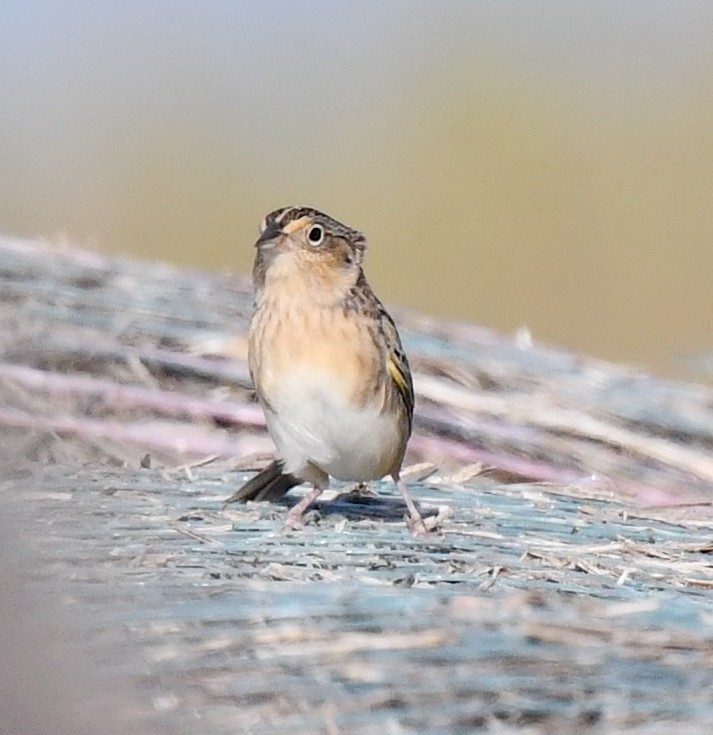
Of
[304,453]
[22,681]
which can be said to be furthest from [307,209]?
[22,681]

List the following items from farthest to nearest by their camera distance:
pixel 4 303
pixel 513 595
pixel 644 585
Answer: pixel 4 303 → pixel 644 585 → pixel 513 595

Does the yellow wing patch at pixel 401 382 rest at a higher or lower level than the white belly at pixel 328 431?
higher

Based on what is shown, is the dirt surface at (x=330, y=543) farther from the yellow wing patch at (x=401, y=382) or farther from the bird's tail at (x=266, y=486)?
the yellow wing patch at (x=401, y=382)

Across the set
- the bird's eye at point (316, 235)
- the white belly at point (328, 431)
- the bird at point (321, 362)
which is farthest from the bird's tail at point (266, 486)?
the bird's eye at point (316, 235)

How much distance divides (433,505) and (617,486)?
2.69 feet

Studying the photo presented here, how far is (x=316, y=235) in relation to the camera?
3.57 meters

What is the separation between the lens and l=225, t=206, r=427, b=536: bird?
3.43m

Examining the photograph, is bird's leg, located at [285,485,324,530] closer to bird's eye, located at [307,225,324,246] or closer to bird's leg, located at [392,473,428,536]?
bird's leg, located at [392,473,428,536]

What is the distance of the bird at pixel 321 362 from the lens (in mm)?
3428

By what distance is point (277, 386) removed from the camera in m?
3.43

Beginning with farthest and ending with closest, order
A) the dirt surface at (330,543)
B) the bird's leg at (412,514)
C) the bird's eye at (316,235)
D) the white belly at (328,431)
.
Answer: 1. the bird's eye at (316,235)
2. the white belly at (328,431)
3. the bird's leg at (412,514)
4. the dirt surface at (330,543)

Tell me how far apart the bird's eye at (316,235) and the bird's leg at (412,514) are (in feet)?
1.73

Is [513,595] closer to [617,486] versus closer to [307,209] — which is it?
[307,209]

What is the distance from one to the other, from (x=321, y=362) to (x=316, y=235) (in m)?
0.31
